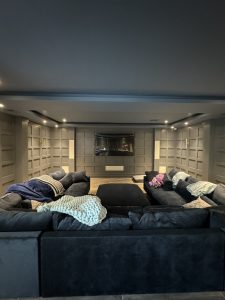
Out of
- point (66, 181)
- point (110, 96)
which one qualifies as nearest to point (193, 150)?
point (66, 181)

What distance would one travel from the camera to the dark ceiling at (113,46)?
1.41 meters

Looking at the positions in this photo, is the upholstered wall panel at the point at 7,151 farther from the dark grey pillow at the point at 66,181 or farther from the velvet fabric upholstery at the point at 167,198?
the velvet fabric upholstery at the point at 167,198

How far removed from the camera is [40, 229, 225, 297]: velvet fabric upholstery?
1.91 meters

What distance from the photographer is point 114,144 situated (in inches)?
363

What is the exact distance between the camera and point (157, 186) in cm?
533

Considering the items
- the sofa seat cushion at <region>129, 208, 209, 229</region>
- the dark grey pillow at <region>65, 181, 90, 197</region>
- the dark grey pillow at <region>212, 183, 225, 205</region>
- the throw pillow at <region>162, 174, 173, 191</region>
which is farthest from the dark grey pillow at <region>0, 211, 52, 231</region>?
the throw pillow at <region>162, 174, 173, 191</region>

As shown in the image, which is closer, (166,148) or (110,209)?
(110,209)

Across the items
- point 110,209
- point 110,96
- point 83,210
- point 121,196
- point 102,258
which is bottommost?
point 121,196

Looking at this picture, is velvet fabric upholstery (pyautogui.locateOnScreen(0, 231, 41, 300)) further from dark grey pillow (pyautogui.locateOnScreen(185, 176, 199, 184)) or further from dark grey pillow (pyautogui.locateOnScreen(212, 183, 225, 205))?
dark grey pillow (pyautogui.locateOnScreen(185, 176, 199, 184))

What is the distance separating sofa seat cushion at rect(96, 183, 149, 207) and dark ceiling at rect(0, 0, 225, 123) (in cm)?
207

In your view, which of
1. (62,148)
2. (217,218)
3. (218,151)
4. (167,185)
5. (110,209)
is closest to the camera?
(217,218)

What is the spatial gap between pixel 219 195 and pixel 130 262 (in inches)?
79.3

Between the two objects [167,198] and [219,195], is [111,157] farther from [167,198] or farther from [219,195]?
[219,195]

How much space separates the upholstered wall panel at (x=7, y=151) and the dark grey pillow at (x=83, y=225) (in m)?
3.38
